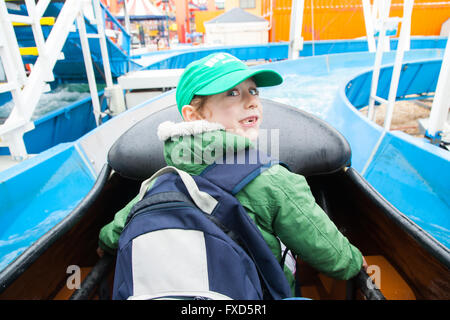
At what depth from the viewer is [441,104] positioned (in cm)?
179

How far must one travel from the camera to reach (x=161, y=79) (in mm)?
3346

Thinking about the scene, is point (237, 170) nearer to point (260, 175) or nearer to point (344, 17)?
point (260, 175)

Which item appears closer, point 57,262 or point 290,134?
point 57,262

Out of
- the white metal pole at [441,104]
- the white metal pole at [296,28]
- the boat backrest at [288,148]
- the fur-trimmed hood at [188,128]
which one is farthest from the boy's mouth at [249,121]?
the white metal pole at [296,28]

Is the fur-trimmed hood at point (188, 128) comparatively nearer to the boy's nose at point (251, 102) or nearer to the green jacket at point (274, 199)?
the green jacket at point (274, 199)

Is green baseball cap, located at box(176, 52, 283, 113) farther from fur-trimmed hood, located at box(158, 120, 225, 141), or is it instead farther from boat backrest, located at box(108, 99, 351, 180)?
boat backrest, located at box(108, 99, 351, 180)

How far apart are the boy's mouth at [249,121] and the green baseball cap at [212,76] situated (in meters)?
0.11

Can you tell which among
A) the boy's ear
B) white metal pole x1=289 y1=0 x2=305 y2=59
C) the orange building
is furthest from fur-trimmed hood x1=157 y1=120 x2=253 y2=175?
the orange building

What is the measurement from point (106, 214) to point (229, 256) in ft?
2.95

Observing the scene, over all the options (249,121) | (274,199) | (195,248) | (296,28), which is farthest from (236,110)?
(296,28)

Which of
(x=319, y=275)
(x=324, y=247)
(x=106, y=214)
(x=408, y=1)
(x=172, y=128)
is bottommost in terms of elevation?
(x=319, y=275)

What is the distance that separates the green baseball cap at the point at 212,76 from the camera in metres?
0.75

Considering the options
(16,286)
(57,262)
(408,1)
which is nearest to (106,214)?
(57,262)
